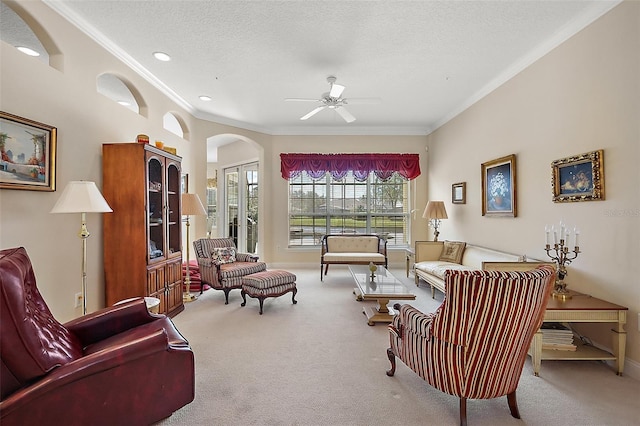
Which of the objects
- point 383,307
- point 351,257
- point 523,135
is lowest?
point 383,307

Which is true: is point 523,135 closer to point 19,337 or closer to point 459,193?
point 459,193

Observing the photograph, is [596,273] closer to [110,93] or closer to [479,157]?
[479,157]

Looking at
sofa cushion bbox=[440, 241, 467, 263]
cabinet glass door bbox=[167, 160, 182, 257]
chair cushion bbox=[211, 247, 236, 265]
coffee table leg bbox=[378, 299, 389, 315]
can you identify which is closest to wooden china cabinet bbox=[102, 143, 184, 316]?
cabinet glass door bbox=[167, 160, 182, 257]

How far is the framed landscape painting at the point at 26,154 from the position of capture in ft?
7.36

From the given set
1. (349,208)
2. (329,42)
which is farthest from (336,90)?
(349,208)

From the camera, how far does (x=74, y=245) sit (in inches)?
115

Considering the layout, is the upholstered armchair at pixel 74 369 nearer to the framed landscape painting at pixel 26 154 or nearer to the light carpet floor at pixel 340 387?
the light carpet floor at pixel 340 387

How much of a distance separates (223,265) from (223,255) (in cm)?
18

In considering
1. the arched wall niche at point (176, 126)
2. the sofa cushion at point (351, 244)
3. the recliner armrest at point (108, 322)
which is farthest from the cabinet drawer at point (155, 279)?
the sofa cushion at point (351, 244)

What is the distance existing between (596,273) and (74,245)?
4.79 m

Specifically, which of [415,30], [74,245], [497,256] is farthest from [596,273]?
[74,245]

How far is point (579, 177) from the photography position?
2896mm

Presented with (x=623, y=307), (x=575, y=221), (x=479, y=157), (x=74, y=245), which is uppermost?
(x=479, y=157)

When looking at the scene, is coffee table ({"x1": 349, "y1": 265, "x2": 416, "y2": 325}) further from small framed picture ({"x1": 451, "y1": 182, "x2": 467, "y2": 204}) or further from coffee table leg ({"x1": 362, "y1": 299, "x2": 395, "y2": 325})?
small framed picture ({"x1": 451, "y1": 182, "x2": 467, "y2": 204})
